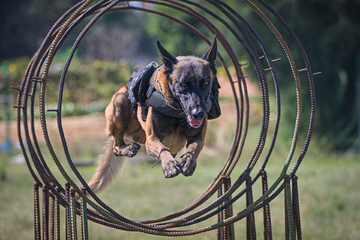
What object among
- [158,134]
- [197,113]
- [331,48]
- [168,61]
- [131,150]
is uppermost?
[331,48]

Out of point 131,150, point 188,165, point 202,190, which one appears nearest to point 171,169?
point 188,165

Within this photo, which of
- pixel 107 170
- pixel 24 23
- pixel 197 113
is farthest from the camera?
pixel 24 23

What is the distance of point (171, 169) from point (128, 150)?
4.49 ft

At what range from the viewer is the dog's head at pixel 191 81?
12.0ft

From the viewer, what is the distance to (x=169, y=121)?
171 inches

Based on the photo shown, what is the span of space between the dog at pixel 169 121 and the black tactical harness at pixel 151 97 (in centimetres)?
4

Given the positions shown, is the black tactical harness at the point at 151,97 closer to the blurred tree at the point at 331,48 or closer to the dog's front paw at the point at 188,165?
the dog's front paw at the point at 188,165

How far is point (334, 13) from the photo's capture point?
12891 mm

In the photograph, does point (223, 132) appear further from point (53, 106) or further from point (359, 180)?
point (53, 106)

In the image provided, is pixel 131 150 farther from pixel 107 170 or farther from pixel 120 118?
pixel 107 170

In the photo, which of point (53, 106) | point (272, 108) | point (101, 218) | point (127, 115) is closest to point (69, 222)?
point (101, 218)

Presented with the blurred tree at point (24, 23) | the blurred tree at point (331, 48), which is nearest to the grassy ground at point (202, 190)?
the blurred tree at point (331, 48)

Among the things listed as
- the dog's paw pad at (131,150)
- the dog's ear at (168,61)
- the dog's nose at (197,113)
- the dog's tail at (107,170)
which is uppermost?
the dog's ear at (168,61)

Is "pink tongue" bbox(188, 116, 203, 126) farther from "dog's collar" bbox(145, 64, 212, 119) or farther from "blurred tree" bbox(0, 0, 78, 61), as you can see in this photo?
"blurred tree" bbox(0, 0, 78, 61)
